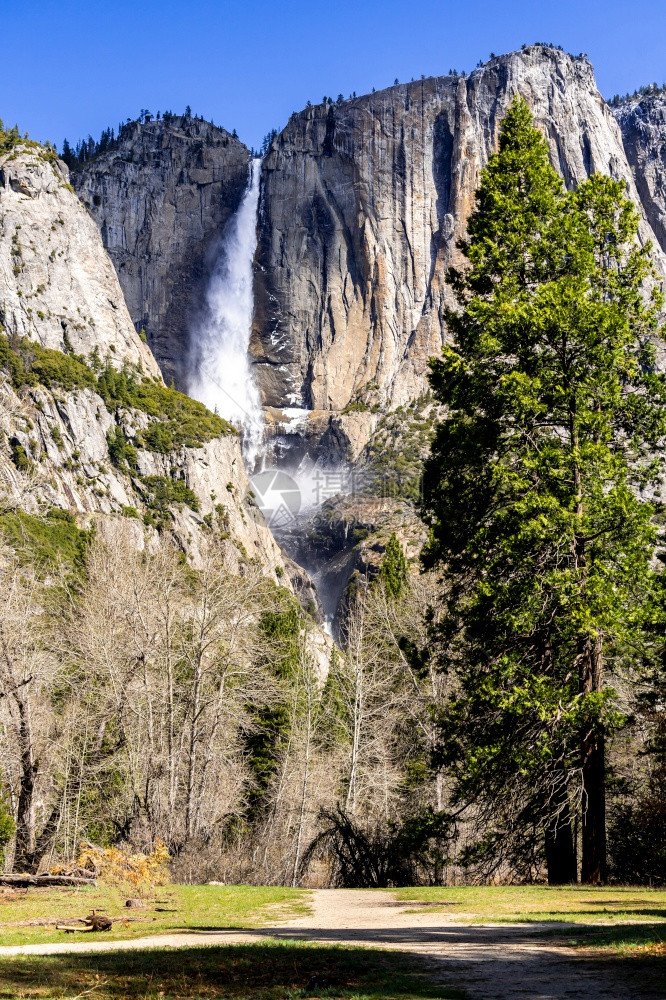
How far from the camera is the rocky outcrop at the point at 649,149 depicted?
172 metres

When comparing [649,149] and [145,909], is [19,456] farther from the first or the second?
[649,149]

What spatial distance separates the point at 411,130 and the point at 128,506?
308ft

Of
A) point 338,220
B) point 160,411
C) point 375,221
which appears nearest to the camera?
point 160,411

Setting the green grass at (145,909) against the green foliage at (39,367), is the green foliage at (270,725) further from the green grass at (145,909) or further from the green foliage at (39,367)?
the green foliage at (39,367)

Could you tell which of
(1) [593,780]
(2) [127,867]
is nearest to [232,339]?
(2) [127,867]

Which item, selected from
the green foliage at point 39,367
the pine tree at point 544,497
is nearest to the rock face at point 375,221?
the green foliage at point 39,367

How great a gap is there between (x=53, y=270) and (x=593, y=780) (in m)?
109

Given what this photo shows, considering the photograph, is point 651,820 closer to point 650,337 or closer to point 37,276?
point 650,337

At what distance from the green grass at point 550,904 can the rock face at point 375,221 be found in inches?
5162

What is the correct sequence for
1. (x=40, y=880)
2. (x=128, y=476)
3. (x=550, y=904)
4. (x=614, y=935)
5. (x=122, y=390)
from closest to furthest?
(x=614, y=935), (x=550, y=904), (x=40, y=880), (x=128, y=476), (x=122, y=390)

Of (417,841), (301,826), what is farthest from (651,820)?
(301,826)

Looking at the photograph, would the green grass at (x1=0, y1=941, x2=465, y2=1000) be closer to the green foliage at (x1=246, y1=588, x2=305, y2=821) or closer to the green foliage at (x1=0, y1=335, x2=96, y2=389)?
the green foliage at (x1=246, y1=588, x2=305, y2=821)

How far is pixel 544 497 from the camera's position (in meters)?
16.2

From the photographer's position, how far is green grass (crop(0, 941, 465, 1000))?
7.45m
